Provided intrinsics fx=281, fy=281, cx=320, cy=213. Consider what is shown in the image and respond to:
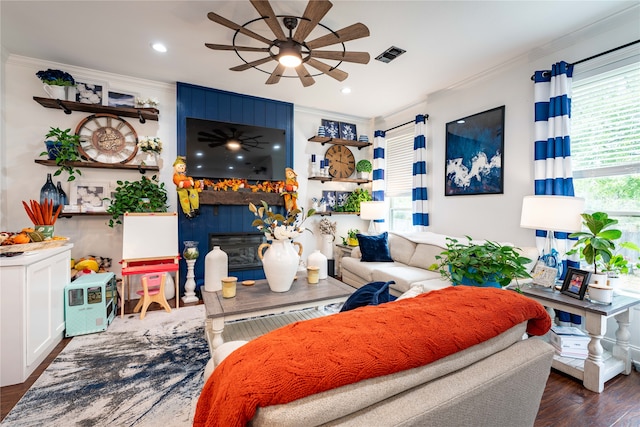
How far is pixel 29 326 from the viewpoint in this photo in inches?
75.9

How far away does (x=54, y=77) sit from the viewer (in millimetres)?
3023

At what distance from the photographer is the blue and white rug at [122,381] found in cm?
156

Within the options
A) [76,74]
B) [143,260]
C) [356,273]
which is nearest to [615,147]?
[356,273]

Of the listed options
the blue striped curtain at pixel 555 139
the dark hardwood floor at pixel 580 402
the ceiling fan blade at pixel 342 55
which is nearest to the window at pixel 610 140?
the blue striped curtain at pixel 555 139

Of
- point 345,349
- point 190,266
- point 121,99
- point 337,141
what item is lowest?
point 190,266

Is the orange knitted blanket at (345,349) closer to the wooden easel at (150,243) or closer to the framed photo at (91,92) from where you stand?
the wooden easel at (150,243)

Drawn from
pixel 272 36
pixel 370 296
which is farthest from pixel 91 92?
pixel 370 296

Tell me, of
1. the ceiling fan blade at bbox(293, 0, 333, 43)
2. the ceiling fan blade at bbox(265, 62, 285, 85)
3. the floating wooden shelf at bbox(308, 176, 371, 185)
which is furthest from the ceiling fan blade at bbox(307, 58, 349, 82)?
the floating wooden shelf at bbox(308, 176, 371, 185)

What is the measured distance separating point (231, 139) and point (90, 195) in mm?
1802

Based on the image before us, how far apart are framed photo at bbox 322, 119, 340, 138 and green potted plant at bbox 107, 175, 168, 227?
8.59 ft

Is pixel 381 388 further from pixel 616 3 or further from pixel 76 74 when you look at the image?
pixel 76 74

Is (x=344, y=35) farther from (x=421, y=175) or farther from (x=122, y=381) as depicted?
(x=122, y=381)

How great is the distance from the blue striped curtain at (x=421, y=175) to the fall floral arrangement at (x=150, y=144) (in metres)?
3.42

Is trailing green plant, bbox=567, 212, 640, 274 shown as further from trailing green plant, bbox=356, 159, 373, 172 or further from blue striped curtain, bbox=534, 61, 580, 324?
trailing green plant, bbox=356, 159, 373, 172
